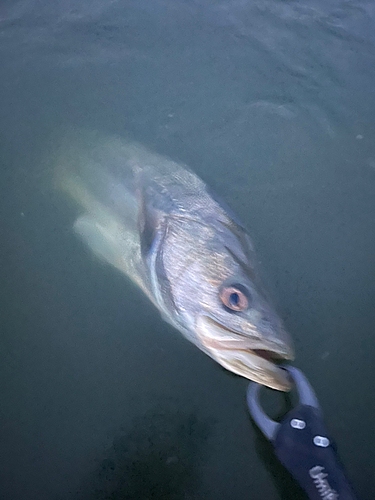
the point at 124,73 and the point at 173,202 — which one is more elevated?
the point at 124,73

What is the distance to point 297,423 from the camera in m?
1.79

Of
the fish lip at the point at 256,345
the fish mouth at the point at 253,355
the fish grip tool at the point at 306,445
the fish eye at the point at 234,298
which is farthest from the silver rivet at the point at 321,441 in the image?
the fish eye at the point at 234,298

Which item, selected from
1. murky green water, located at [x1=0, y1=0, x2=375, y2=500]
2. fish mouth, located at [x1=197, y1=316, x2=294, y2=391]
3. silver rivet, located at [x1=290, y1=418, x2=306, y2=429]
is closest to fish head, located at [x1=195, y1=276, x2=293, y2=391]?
fish mouth, located at [x1=197, y1=316, x2=294, y2=391]

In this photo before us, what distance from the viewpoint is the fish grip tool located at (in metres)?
1.66

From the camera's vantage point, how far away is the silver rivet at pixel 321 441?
173 cm

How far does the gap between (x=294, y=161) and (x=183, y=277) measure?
4.57 ft

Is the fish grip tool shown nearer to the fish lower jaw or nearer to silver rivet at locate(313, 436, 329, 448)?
silver rivet at locate(313, 436, 329, 448)

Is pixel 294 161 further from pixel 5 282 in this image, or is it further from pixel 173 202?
pixel 5 282

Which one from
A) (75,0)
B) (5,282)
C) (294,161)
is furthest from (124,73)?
(5,282)

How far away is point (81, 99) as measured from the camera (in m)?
3.34

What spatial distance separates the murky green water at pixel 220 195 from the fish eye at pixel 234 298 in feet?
1.31

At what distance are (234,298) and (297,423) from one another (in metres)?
0.58

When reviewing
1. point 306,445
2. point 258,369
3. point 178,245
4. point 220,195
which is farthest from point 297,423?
point 220,195

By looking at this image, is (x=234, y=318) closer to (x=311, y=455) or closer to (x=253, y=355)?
(x=253, y=355)
